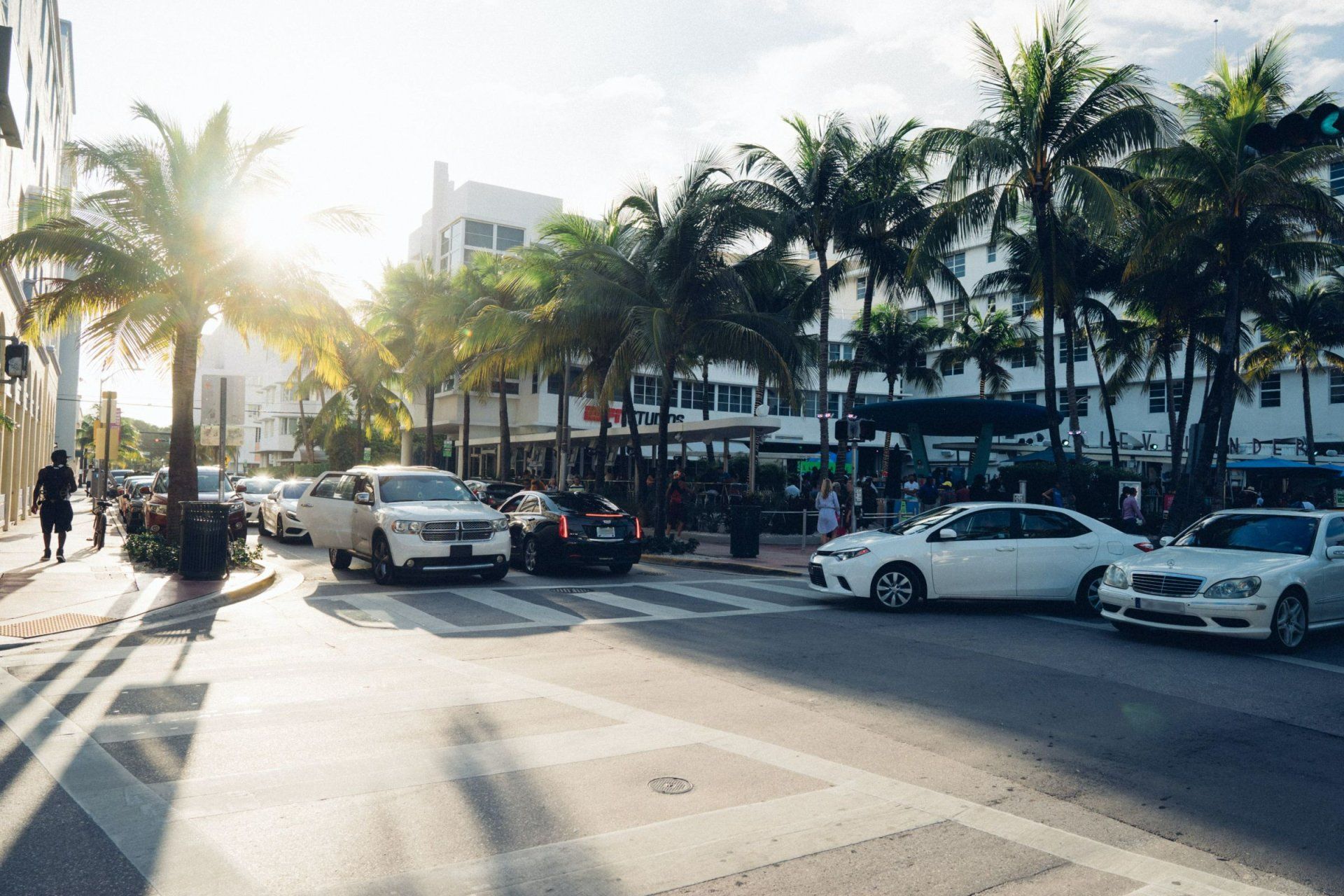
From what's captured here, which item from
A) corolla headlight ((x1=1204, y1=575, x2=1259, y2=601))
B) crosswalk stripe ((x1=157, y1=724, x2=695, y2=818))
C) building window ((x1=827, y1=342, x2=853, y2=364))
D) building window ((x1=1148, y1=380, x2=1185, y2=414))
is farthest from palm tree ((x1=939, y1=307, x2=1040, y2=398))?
crosswalk stripe ((x1=157, y1=724, x2=695, y2=818))

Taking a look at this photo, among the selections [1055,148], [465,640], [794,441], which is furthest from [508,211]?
[465,640]

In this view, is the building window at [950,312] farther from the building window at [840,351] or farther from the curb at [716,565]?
the curb at [716,565]

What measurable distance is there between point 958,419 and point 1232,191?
8246mm

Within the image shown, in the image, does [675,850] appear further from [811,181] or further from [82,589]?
[811,181]

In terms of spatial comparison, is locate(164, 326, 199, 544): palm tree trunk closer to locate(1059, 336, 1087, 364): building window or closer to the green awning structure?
the green awning structure

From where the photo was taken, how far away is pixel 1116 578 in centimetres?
1042

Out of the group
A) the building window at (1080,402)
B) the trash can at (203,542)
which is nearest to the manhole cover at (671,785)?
the trash can at (203,542)

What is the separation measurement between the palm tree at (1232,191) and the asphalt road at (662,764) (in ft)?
47.0

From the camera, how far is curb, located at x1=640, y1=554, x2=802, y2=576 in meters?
17.0

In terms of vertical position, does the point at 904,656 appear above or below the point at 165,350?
below

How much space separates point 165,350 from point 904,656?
14665 mm

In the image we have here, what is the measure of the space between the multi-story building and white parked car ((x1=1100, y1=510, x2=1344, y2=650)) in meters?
15.7

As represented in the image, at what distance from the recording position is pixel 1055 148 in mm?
21750

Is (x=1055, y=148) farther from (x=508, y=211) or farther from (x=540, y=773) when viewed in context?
(x=508, y=211)
